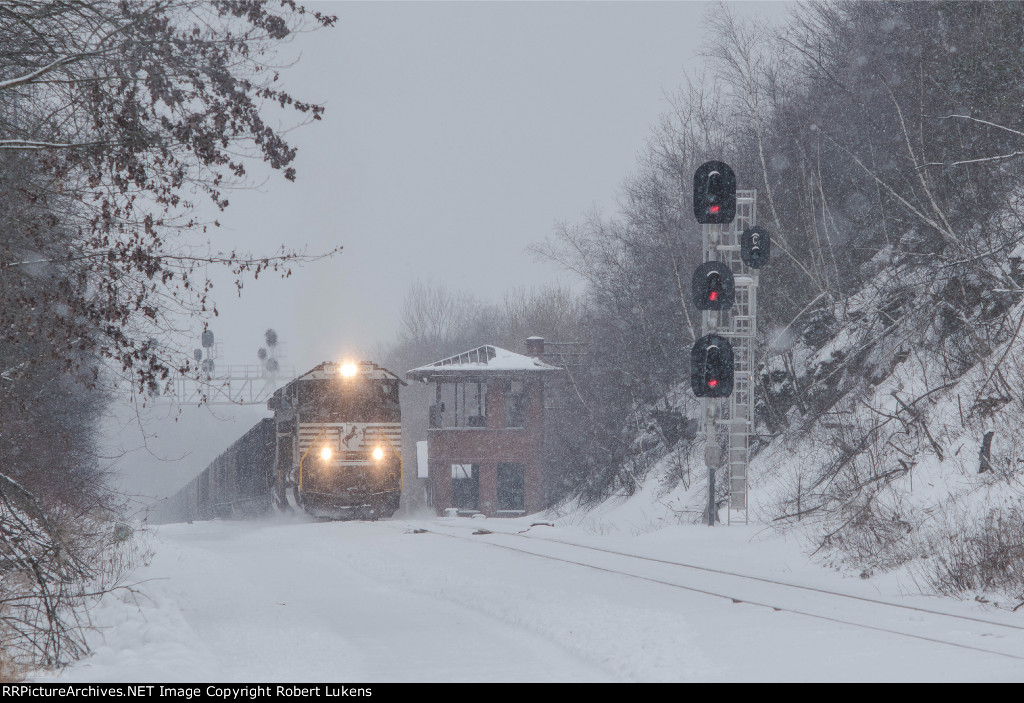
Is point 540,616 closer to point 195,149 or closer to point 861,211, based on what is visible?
point 195,149

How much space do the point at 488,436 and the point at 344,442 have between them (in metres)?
19.9

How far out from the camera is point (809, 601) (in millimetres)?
10562

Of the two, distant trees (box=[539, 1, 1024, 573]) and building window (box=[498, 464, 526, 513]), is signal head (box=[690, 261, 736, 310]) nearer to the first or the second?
distant trees (box=[539, 1, 1024, 573])

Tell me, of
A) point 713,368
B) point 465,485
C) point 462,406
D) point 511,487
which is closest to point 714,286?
point 713,368

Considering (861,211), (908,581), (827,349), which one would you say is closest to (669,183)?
(861,211)

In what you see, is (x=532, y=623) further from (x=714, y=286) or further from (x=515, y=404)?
(x=515, y=404)

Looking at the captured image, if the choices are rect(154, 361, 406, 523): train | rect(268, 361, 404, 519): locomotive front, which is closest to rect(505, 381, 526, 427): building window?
rect(154, 361, 406, 523): train

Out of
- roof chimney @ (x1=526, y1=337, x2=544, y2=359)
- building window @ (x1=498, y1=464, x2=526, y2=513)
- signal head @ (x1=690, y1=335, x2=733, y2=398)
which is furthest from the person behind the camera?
roof chimney @ (x1=526, y1=337, x2=544, y2=359)

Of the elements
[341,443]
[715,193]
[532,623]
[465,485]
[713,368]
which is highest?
[715,193]

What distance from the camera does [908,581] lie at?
12.1 meters

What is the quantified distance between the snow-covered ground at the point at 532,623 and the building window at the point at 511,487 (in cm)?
2907

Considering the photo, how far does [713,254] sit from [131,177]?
41.3 feet

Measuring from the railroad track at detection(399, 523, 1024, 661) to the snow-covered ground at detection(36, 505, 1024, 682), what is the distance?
36 millimetres

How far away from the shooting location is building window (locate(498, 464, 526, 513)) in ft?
150
